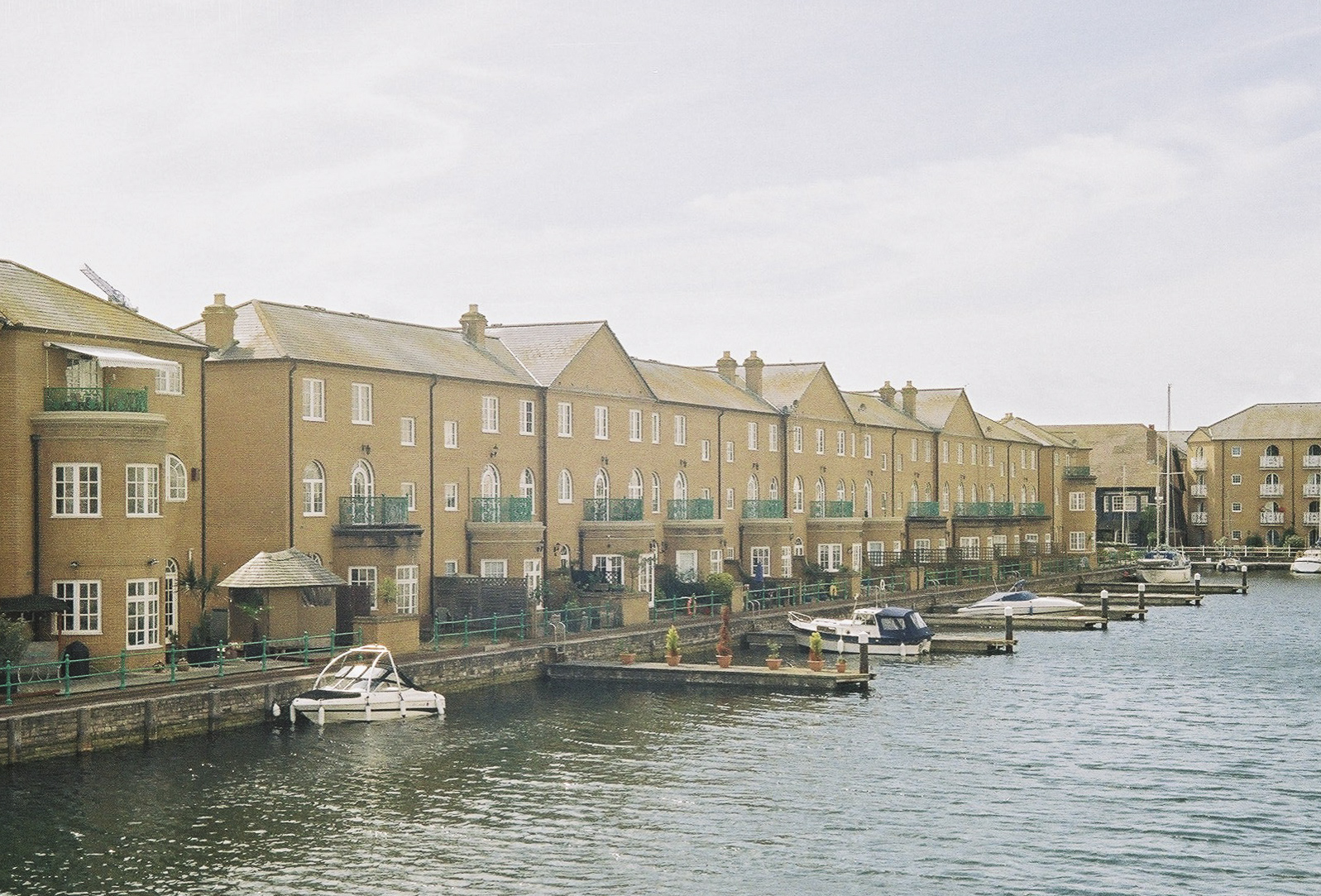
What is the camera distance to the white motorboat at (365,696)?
36.2m

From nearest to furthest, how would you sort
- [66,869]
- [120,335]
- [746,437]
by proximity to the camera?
[66,869] < [120,335] < [746,437]

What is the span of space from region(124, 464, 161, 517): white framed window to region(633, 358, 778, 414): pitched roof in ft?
94.2

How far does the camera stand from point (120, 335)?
39.6 meters

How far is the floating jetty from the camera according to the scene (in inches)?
1715

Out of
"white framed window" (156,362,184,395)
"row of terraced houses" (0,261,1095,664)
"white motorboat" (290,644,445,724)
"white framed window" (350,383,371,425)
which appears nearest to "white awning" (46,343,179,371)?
"row of terraced houses" (0,261,1095,664)

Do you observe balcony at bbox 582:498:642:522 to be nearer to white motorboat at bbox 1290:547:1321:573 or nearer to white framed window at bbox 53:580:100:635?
white framed window at bbox 53:580:100:635

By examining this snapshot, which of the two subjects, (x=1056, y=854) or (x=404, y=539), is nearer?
(x=1056, y=854)

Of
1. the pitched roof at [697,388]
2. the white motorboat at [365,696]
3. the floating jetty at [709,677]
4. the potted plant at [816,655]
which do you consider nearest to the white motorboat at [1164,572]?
the pitched roof at [697,388]

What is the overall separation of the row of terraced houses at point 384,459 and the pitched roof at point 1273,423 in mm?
58670

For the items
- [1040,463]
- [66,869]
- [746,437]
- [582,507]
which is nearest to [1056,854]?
[66,869]

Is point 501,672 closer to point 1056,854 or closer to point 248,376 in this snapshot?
point 248,376

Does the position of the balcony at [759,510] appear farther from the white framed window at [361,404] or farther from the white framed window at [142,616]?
the white framed window at [142,616]

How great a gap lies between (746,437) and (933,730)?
36.5m

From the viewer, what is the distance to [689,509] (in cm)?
6425
